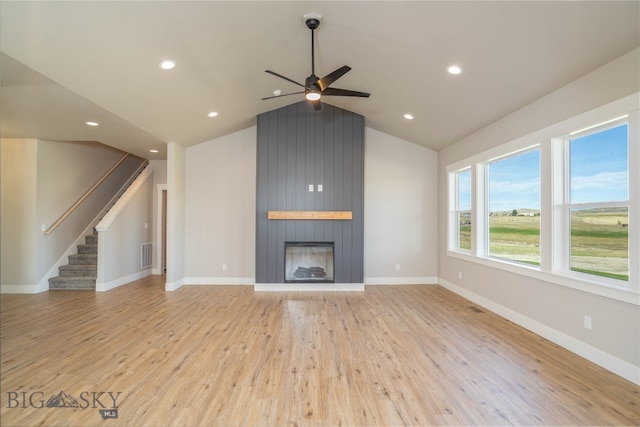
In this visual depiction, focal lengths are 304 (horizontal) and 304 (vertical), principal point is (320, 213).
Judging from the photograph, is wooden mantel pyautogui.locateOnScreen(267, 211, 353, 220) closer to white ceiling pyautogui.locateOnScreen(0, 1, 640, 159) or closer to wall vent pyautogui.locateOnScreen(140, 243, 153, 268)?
white ceiling pyautogui.locateOnScreen(0, 1, 640, 159)

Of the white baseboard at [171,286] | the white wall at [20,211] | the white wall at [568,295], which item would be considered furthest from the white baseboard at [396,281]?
the white wall at [20,211]

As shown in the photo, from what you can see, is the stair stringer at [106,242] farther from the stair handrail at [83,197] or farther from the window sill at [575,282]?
the window sill at [575,282]

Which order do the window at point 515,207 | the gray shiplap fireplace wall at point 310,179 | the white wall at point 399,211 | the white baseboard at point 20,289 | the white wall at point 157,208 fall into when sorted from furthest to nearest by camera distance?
the white wall at point 157,208
the white wall at point 399,211
the gray shiplap fireplace wall at point 310,179
the white baseboard at point 20,289
the window at point 515,207

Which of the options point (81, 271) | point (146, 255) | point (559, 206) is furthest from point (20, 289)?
point (559, 206)

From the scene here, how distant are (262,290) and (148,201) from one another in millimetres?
3614

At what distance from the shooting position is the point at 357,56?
3912 millimetres

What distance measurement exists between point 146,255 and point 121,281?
99 cm

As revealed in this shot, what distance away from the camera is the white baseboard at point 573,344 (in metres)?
2.56

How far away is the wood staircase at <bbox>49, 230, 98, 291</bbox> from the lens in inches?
225

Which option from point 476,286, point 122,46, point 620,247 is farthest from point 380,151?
point 122,46

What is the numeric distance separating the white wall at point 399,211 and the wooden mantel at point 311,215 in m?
0.82

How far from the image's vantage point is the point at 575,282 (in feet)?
10.1

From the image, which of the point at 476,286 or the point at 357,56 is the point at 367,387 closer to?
the point at 476,286

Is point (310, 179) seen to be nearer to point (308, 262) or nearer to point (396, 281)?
point (308, 262)
